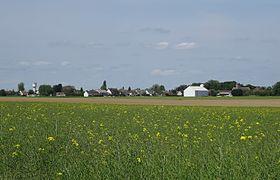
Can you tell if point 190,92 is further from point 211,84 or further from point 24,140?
point 24,140

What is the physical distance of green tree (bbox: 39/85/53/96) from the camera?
4609 inches

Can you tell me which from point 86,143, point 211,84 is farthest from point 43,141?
point 211,84

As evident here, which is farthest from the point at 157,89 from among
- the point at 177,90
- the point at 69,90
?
the point at 69,90

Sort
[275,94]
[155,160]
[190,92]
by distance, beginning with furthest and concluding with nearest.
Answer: [190,92] → [275,94] → [155,160]

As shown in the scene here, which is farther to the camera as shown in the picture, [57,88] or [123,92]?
[123,92]

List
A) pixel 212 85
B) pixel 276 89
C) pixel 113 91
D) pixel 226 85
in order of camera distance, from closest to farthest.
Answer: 1. pixel 276 89
2. pixel 226 85
3. pixel 212 85
4. pixel 113 91

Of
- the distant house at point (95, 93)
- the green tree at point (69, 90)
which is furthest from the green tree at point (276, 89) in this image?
the distant house at point (95, 93)

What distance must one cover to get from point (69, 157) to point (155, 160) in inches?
64.8

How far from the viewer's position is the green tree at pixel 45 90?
4609 inches

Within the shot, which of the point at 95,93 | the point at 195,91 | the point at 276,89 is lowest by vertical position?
the point at 276,89

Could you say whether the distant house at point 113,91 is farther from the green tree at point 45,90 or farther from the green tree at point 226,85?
the green tree at point 226,85

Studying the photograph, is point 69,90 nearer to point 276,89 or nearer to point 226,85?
point 226,85

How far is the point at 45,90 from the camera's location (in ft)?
387

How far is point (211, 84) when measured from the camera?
465 ft
